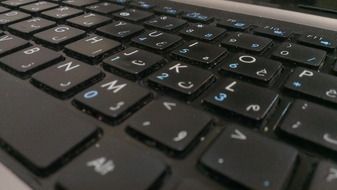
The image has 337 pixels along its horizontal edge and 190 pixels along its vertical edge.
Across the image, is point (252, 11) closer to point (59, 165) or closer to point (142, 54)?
point (142, 54)

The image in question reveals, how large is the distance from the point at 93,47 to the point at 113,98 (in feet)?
0.40

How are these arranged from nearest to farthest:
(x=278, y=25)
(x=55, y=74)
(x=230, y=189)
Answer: (x=230, y=189)
(x=55, y=74)
(x=278, y=25)

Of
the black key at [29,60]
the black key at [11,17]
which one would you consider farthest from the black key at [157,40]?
the black key at [11,17]

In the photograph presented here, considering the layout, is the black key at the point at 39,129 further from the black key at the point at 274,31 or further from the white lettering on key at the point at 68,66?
the black key at the point at 274,31

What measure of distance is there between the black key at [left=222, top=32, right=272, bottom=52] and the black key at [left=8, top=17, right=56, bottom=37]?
0.85 ft

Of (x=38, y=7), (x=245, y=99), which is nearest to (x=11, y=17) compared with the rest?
(x=38, y=7)

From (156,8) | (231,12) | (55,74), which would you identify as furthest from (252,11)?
(55,74)

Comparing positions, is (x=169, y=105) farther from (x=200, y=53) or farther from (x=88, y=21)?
(x=88, y=21)

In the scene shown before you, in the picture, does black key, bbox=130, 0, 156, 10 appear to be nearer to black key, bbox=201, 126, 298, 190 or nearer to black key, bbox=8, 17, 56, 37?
black key, bbox=8, 17, 56, 37

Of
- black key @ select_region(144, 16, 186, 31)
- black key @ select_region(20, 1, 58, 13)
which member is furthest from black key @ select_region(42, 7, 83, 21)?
black key @ select_region(144, 16, 186, 31)

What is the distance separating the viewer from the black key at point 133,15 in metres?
0.46

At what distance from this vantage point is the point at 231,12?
48cm

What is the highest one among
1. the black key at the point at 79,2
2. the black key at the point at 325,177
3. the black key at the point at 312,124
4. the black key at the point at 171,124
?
the black key at the point at 312,124

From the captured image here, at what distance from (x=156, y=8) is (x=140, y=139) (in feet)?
1.06
